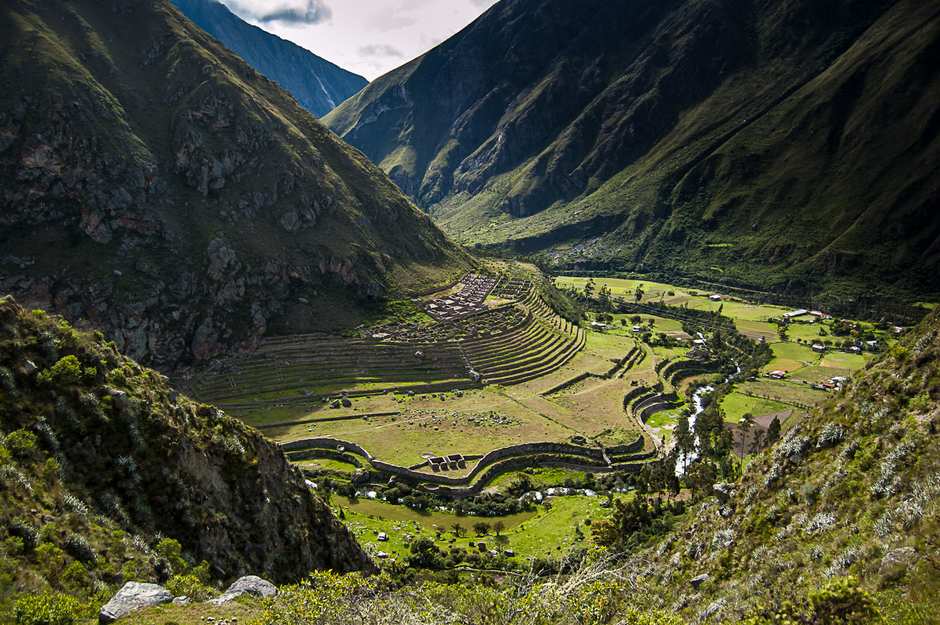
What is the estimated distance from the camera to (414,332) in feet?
278

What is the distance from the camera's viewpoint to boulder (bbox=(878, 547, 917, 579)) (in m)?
12.6

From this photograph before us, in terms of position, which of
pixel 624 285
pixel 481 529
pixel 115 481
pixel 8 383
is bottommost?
pixel 481 529

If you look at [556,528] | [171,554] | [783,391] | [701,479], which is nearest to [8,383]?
Result: [171,554]

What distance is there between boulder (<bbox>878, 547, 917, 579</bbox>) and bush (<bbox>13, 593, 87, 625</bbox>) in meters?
21.1

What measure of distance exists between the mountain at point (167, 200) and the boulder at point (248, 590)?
61615mm

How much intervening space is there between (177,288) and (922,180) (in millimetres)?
205323

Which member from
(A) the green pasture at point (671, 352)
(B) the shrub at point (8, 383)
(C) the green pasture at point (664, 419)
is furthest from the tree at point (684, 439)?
(B) the shrub at point (8, 383)

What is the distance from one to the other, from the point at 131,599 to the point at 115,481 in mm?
6980

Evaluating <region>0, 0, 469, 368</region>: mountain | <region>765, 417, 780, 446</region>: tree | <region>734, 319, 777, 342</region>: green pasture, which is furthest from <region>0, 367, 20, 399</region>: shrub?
<region>734, 319, 777, 342</region>: green pasture

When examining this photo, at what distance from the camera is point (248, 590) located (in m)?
16.7

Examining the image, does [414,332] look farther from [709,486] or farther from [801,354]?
[801,354]

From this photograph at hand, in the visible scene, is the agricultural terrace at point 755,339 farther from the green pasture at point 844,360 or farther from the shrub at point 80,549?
the shrub at point 80,549

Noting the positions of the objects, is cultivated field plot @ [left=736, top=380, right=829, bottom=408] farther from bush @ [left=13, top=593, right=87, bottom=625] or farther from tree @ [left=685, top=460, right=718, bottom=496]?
bush @ [left=13, top=593, right=87, bottom=625]

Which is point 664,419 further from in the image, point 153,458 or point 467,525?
point 153,458
